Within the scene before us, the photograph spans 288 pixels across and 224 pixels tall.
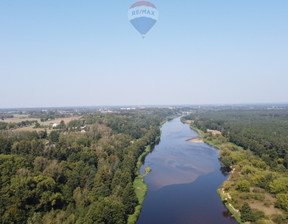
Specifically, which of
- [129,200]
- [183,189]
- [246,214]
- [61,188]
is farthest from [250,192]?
[61,188]

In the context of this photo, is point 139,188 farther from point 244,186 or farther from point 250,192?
point 250,192

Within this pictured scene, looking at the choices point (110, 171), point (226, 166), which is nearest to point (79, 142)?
point (110, 171)

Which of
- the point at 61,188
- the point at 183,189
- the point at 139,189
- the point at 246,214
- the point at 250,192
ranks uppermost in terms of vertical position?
the point at 61,188

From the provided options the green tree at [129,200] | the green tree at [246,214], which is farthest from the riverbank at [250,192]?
the green tree at [129,200]

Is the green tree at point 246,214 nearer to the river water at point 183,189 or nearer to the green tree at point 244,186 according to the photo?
the river water at point 183,189

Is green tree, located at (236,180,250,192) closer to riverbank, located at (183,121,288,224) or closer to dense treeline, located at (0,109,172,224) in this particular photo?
riverbank, located at (183,121,288,224)

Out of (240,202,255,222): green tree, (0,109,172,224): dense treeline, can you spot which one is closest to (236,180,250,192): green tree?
(240,202,255,222): green tree

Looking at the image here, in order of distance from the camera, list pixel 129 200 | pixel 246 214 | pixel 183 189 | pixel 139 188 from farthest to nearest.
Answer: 1. pixel 183 189
2. pixel 139 188
3. pixel 129 200
4. pixel 246 214

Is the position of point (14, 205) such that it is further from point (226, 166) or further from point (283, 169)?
point (283, 169)
